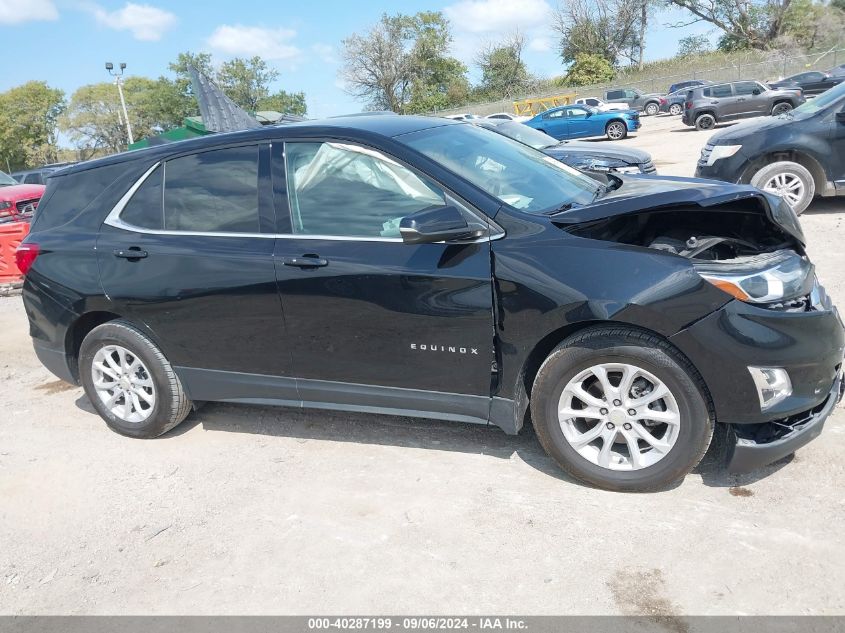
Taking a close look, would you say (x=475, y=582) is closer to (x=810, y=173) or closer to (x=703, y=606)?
(x=703, y=606)

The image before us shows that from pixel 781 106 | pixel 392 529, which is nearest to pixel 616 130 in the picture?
pixel 781 106

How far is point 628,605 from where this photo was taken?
2695 millimetres

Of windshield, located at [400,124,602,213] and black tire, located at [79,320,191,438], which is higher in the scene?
windshield, located at [400,124,602,213]

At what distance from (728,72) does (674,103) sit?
14590mm

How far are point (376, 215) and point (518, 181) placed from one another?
84 cm

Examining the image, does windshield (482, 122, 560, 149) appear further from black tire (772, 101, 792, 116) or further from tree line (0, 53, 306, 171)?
tree line (0, 53, 306, 171)

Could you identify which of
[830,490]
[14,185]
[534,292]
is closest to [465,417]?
[534,292]

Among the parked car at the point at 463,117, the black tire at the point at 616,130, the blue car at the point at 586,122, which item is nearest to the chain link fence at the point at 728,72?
the parked car at the point at 463,117

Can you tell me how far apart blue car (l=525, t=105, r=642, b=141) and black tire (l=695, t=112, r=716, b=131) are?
2169mm

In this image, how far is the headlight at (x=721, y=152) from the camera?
28.6ft

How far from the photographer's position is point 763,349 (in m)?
3.06

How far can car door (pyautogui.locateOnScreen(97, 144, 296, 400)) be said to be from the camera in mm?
3953

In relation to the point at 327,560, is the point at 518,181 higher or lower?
higher

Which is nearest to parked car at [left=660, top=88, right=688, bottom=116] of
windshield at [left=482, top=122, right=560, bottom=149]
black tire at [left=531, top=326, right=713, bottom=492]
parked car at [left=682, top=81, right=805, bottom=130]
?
parked car at [left=682, top=81, right=805, bottom=130]
